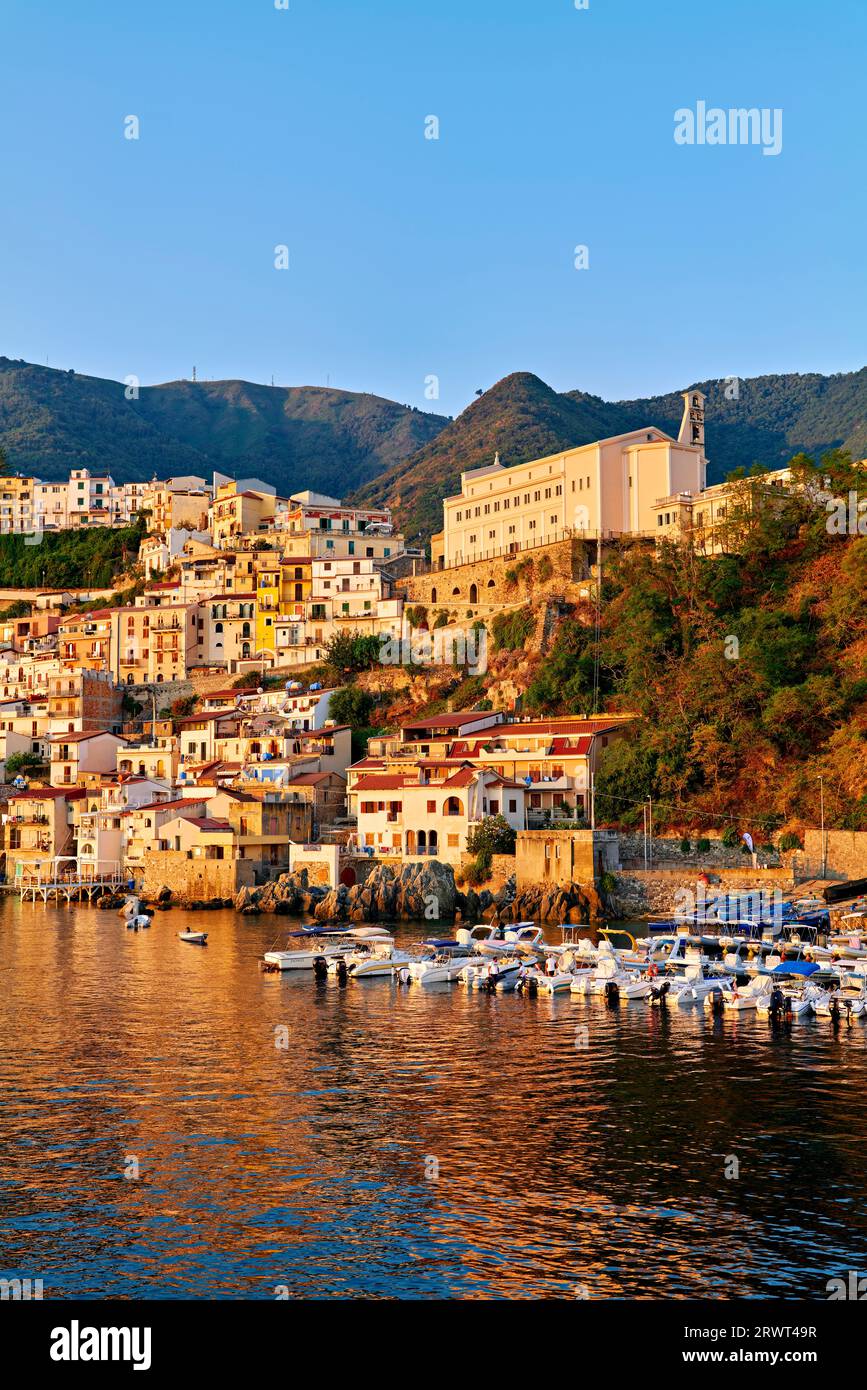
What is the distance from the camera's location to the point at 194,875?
65.6m

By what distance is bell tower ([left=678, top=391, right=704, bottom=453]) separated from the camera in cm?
8381

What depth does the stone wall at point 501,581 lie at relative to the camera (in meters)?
81.2

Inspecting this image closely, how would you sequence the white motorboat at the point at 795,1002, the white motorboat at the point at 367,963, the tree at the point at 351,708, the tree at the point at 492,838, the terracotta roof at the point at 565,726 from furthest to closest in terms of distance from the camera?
the tree at the point at 351,708 < the terracotta roof at the point at 565,726 < the tree at the point at 492,838 < the white motorboat at the point at 367,963 < the white motorboat at the point at 795,1002

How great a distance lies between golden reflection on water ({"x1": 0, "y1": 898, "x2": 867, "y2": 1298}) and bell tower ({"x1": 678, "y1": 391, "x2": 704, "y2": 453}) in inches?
2130

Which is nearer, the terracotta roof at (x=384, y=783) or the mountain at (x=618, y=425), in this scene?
the terracotta roof at (x=384, y=783)

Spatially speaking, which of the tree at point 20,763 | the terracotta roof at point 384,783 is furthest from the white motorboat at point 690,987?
the tree at point 20,763

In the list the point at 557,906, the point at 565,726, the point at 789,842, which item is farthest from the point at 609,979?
the point at 565,726

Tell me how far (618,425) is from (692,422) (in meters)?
90.4

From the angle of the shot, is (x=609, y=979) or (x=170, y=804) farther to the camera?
(x=170, y=804)

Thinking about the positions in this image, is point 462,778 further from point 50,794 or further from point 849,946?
point 50,794

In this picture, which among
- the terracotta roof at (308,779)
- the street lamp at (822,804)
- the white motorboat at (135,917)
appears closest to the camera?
the street lamp at (822,804)

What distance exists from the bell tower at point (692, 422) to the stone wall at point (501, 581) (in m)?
10.2

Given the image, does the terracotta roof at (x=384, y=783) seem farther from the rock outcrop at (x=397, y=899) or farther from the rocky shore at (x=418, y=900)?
the rock outcrop at (x=397, y=899)
